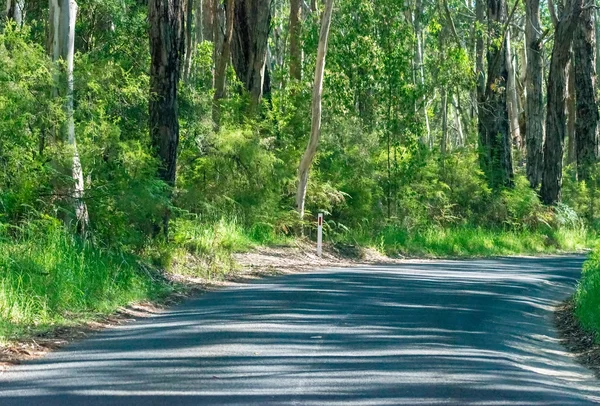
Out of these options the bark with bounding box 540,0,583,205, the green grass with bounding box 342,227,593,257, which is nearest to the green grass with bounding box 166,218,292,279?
the green grass with bounding box 342,227,593,257

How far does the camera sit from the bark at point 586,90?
126ft

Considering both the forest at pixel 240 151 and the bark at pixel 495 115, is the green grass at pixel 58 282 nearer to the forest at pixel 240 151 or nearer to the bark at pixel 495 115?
the forest at pixel 240 151

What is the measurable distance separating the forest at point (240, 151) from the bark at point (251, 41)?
54mm

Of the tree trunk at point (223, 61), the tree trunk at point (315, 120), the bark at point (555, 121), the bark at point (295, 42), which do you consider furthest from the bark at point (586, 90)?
the tree trunk at point (315, 120)

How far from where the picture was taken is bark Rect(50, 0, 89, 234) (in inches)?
614

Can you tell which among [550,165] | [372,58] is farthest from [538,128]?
[372,58]

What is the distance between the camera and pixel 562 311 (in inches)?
608

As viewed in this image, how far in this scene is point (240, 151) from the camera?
988 inches

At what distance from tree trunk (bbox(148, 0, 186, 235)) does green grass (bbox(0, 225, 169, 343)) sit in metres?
4.22

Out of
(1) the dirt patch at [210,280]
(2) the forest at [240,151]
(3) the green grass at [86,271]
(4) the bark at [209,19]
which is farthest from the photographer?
(4) the bark at [209,19]

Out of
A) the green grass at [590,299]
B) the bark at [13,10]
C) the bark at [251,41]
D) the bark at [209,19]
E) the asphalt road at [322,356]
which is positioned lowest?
the asphalt road at [322,356]

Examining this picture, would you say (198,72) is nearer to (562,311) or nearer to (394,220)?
(394,220)

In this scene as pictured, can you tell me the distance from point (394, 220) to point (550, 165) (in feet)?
28.3

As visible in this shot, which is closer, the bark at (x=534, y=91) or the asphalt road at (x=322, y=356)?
the asphalt road at (x=322, y=356)
